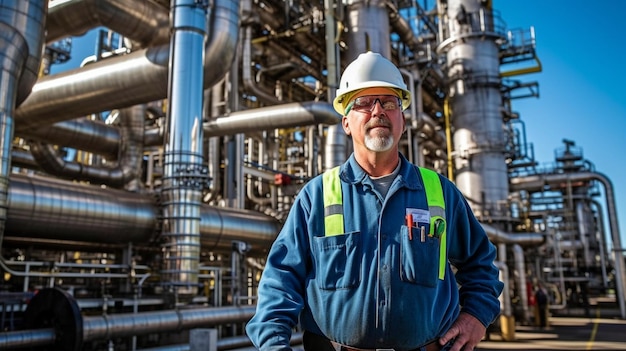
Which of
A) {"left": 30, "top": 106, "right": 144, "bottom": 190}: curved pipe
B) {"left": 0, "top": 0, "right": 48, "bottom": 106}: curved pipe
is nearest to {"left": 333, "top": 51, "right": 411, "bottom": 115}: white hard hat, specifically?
{"left": 0, "top": 0, "right": 48, "bottom": 106}: curved pipe

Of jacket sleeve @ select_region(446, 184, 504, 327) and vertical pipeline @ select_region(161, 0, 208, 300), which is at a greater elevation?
vertical pipeline @ select_region(161, 0, 208, 300)

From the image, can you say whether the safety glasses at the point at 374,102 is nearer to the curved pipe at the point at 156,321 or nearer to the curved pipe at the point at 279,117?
the curved pipe at the point at 156,321

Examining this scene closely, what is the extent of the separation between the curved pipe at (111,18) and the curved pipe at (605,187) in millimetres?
16892

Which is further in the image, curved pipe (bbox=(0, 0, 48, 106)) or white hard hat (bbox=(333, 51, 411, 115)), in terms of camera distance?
curved pipe (bbox=(0, 0, 48, 106))

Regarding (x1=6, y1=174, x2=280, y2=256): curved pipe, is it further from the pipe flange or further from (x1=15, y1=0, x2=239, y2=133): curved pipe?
the pipe flange

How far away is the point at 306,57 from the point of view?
15414 mm

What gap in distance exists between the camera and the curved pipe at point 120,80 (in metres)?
6.77

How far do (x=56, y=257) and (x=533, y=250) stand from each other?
51.5 feet

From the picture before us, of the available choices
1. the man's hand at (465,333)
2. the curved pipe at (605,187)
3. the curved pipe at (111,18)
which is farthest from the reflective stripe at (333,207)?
the curved pipe at (605,187)

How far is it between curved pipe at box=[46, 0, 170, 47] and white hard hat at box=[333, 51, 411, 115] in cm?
629

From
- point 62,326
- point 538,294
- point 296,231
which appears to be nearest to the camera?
point 296,231

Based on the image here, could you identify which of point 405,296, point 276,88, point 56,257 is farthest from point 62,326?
point 276,88

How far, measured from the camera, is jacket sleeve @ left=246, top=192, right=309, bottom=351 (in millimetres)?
1362

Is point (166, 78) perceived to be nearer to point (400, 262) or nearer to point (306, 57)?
point (400, 262)
